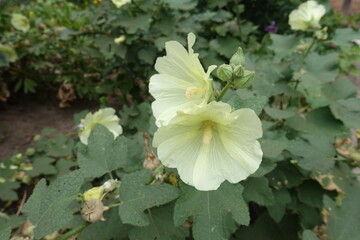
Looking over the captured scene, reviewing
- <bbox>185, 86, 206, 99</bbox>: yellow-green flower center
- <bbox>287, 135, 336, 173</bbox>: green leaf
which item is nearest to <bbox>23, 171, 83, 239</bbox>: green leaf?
<bbox>185, 86, 206, 99</bbox>: yellow-green flower center

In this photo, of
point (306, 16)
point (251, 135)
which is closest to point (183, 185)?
point (251, 135)

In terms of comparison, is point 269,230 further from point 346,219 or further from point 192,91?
point 192,91

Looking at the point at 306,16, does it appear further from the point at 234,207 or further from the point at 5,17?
the point at 5,17

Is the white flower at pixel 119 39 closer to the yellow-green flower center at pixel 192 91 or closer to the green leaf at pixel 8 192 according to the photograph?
the green leaf at pixel 8 192

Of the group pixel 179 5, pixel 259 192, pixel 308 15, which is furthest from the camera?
pixel 179 5

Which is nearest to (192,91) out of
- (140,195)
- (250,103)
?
(250,103)

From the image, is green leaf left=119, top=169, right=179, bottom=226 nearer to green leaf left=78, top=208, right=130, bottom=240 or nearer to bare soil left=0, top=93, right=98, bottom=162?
green leaf left=78, top=208, right=130, bottom=240
